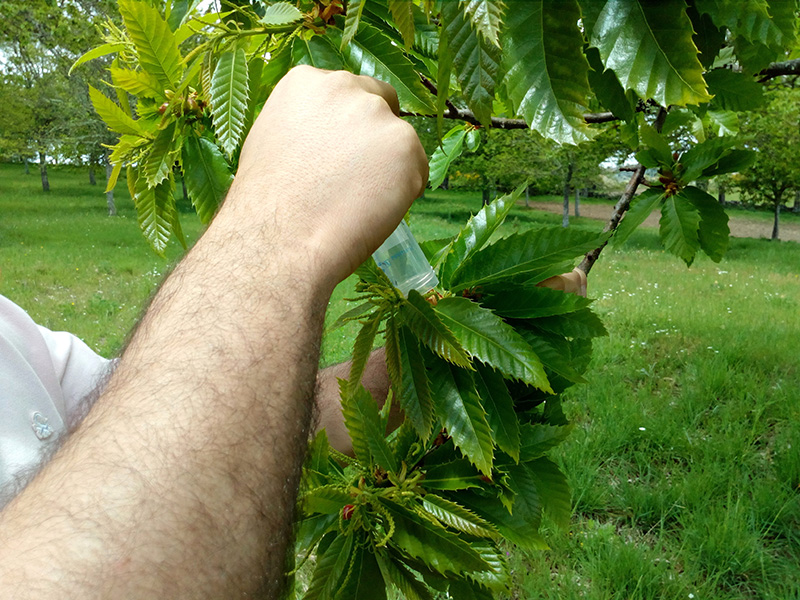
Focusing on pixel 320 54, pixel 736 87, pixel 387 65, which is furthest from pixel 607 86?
pixel 736 87

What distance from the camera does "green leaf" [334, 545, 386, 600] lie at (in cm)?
97

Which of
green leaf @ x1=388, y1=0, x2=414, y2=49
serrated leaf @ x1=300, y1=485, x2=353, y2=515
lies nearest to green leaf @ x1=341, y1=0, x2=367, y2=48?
green leaf @ x1=388, y1=0, x2=414, y2=49

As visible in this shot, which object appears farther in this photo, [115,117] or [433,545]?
[115,117]

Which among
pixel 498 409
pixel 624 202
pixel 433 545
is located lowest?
pixel 433 545

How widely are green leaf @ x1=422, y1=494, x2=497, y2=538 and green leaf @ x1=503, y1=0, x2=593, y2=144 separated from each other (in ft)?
2.09

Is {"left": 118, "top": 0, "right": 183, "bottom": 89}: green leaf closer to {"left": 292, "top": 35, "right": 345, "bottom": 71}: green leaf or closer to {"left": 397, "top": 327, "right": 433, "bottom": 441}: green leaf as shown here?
{"left": 292, "top": 35, "right": 345, "bottom": 71}: green leaf

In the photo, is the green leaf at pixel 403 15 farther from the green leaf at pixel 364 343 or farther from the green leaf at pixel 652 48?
the green leaf at pixel 364 343

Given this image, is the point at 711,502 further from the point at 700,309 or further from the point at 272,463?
the point at 700,309

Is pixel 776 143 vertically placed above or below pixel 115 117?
above

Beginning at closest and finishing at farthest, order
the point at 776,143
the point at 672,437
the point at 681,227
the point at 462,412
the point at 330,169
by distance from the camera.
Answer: the point at 330,169
the point at 462,412
the point at 681,227
the point at 672,437
the point at 776,143

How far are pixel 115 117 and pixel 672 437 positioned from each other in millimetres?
3588

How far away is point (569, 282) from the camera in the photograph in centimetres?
120

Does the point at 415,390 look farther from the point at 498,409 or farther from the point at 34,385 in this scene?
the point at 34,385

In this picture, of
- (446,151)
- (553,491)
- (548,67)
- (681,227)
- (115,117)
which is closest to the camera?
(548,67)
